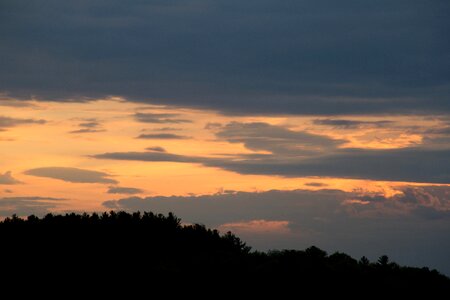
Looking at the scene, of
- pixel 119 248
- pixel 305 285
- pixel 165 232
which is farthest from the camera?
pixel 165 232

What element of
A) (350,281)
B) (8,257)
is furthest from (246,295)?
(8,257)

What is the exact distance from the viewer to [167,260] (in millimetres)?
45969

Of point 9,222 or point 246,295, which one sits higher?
point 9,222

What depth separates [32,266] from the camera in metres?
45.4

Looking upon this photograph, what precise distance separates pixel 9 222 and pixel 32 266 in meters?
7.96

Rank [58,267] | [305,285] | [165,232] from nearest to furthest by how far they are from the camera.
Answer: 1. [305,285]
2. [58,267]
3. [165,232]

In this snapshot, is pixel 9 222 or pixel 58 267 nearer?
pixel 58 267

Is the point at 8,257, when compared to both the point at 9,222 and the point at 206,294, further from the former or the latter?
the point at 206,294

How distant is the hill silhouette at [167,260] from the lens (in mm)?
42406

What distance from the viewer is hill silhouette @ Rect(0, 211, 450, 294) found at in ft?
139

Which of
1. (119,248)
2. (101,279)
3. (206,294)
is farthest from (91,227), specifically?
(206,294)

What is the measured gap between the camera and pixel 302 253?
45812 mm

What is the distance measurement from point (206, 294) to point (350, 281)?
6.53m

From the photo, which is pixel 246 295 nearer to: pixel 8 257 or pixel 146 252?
pixel 146 252
